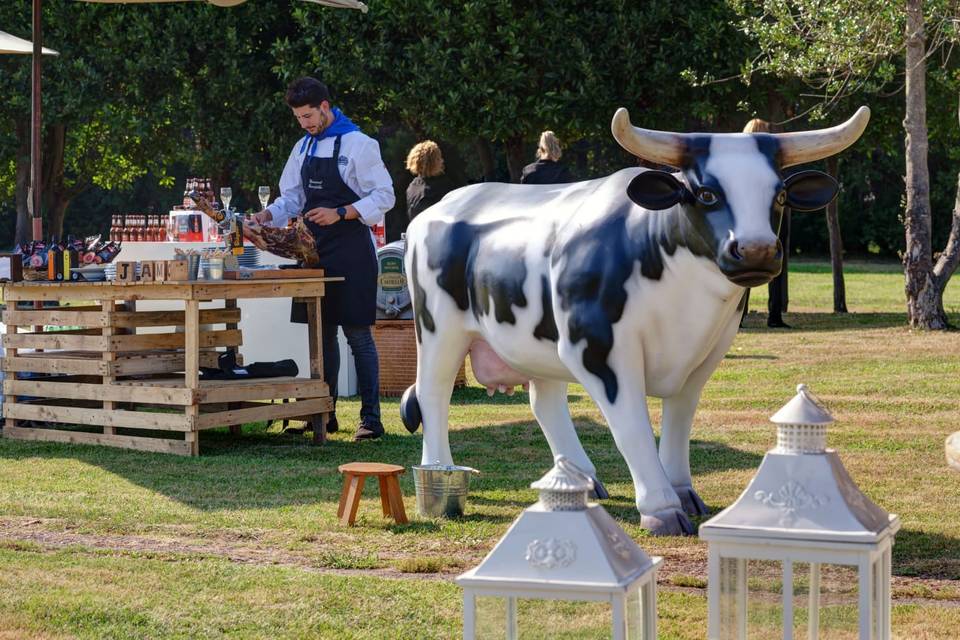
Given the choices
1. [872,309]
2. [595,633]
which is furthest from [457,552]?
[872,309]

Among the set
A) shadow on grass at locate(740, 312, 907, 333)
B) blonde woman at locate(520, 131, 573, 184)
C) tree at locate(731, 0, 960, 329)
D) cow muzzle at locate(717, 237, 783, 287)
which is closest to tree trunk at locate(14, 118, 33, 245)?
blonde woman at locate(520, 131, 573, 184)

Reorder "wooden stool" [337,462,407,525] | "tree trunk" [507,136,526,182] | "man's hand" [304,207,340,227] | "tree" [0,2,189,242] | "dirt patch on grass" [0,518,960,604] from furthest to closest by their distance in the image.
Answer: "tree" [0,2,189,242]
"tree trunk" [507,136,526,182]
"man's hand" [304,207,340,227]
"wooden stool" [337,462,407,525]
"dirt patch on grass" [0,518,960,604]

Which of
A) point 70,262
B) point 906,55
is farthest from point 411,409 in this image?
point 906,55

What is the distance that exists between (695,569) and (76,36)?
699 inches

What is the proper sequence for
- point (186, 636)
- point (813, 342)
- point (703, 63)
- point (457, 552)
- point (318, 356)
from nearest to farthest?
point (186, 636) < point (457, 552) < point (318, 356) < point (813, 342) < point (703, 63)

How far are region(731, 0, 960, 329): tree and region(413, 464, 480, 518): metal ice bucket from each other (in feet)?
32.5

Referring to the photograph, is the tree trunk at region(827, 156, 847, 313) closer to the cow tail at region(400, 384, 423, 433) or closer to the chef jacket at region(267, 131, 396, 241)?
the chef jacket at region(267, 131, 396, 241)

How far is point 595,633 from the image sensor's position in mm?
2723

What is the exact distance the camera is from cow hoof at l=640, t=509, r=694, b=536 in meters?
5.61

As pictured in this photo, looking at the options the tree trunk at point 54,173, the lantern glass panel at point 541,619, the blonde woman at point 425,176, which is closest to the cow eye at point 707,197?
the lantern glass panel at point 541,619

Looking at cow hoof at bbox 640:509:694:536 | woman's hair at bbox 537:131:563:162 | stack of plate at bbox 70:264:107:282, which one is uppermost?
woman's hair at bbox 537:131:563:162

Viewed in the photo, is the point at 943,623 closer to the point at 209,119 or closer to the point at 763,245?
the point at 763,245

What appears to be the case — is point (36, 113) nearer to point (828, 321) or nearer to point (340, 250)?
point (340, 250)

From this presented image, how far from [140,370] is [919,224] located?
381 inches
